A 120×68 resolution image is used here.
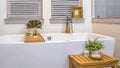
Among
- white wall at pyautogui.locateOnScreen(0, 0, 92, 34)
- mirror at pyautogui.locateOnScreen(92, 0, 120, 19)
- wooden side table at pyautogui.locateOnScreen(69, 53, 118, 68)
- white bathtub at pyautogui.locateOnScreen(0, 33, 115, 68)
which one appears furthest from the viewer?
white wall at pyautogui.locateOnScreen(0, 0, 92, 34)

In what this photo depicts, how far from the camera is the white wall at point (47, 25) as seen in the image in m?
3.65

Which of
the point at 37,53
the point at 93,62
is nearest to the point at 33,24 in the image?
the point at 37,53

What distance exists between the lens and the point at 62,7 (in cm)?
394

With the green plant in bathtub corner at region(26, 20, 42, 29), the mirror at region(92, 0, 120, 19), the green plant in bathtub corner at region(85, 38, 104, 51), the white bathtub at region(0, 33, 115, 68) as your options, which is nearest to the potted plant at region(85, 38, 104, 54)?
the green plant in bathtub corner at region(85, 38, 104, 51)

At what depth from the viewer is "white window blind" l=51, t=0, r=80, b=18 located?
12.7 feet

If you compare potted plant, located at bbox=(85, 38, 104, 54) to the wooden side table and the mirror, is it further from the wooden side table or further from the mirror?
the mirror

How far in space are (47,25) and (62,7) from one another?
1.79ft

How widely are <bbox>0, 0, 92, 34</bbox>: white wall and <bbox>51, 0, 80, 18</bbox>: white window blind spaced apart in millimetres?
124

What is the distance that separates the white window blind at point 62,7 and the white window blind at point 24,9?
31cm

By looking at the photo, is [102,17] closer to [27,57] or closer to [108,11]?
[108,11]

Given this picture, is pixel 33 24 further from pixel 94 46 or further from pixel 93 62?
pixel 93 62

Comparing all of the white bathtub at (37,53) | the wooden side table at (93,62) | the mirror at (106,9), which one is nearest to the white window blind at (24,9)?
the mirror at (106,9)

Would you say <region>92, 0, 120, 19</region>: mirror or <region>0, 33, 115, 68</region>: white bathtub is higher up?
<region>92, 0, 120, 19</region>: mirror

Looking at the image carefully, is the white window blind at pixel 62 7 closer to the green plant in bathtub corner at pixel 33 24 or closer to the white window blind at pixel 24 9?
the white window blind at pixel 24 9
